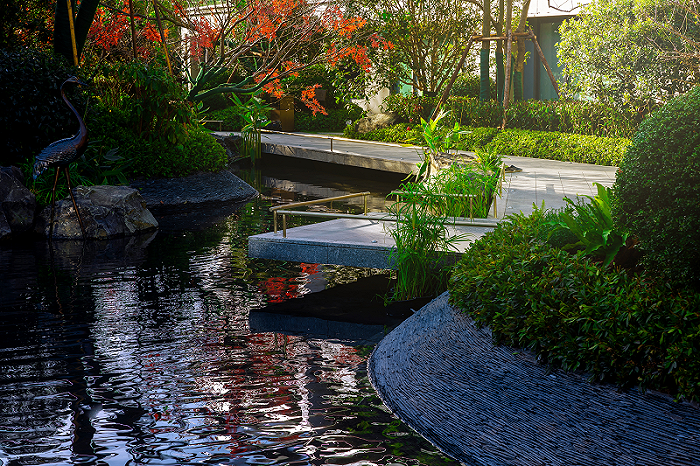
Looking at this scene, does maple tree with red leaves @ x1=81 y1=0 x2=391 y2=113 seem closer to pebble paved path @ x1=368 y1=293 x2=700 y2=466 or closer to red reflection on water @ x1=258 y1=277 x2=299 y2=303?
red reflection on water @ x1=258 y1=277 x2=299 y2=303

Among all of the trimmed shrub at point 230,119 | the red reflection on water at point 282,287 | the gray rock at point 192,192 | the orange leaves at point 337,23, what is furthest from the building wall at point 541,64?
the red reflection on water at point 282,287

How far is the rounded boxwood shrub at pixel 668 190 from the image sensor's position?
174 inches

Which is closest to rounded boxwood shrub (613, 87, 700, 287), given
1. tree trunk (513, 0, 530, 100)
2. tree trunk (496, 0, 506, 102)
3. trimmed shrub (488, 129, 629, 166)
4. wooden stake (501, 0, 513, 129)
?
trimmed shrub (488, 129, 629, 166)

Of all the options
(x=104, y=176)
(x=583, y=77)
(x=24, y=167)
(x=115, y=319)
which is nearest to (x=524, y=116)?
(x=583, y=77)

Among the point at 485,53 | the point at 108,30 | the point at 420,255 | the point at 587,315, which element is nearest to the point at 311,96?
the point at 485,53

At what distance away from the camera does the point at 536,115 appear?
1900 centimetres

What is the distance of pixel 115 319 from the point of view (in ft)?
24.9

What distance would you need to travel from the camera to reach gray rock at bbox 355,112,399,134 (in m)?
23.0

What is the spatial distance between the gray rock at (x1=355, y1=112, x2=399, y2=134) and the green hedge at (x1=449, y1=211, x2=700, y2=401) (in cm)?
1721

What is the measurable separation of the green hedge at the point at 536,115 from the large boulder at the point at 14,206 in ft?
33.3

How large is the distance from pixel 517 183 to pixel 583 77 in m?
6.04

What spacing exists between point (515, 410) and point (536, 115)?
15451mm

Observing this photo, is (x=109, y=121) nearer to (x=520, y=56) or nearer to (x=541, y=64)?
(x=520, y=56)

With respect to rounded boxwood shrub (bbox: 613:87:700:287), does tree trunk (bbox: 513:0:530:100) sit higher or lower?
higher
